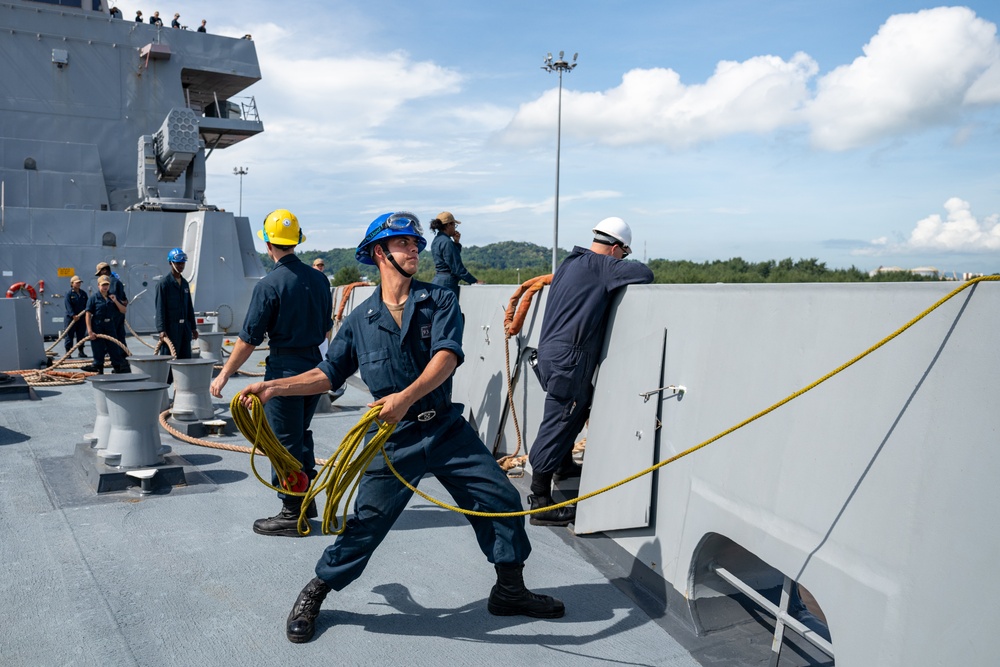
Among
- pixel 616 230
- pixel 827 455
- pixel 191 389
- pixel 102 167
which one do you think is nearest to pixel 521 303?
pixel 616 230

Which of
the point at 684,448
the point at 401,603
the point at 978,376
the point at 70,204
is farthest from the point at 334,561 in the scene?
the point at 70,204

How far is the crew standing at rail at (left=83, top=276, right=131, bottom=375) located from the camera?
10.1 m

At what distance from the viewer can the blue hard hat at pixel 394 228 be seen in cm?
311

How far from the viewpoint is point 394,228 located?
3.11 meters

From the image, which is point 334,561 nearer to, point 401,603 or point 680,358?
point 401,603

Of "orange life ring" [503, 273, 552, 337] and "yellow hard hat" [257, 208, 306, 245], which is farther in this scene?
"orange life ring" [503, 273, 552, 337]

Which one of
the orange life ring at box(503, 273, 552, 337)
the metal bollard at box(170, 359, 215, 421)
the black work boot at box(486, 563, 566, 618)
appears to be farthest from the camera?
the metal bollard at box(170, 359, 215, 421)

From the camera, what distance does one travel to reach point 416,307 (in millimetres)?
3113

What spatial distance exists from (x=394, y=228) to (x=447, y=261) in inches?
157

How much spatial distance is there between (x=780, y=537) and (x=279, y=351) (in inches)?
118

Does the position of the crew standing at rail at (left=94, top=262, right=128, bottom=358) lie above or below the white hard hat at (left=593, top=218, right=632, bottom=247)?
below

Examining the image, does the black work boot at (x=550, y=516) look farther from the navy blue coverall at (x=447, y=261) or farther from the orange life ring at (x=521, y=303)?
the navy blue coverall at (x=447, y=261)

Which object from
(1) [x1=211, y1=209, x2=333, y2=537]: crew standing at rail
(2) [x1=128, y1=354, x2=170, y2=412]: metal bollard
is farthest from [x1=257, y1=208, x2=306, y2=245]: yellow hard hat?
(2) [x1=128, y1=354, x2=170, y2=412]: metal bollard

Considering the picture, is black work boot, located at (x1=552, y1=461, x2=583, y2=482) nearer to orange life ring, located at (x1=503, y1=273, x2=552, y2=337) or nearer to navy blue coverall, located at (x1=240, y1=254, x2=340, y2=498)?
orange life ring, located at (x1=503, y1=273, x2=552, y2=337)
